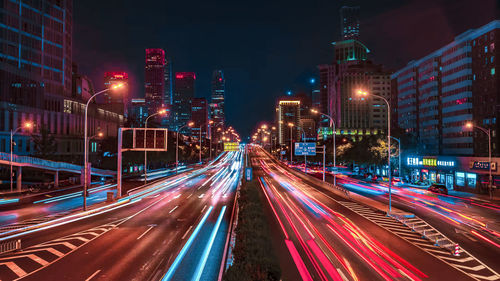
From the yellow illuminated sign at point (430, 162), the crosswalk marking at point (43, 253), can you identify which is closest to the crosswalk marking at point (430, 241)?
the crosswalk marking at point (43, 253)

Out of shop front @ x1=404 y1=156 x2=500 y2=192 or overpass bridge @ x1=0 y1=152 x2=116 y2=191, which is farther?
shop front @ x1=404 y1=156 x2=500 y2=192

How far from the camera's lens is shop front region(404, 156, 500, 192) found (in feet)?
156

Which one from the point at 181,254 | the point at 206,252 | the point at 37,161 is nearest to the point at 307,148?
the point at 206,252

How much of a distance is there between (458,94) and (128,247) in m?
89.7

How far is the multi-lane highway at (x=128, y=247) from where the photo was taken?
50.6 ft

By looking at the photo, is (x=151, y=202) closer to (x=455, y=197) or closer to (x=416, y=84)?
(x=455, y=197)

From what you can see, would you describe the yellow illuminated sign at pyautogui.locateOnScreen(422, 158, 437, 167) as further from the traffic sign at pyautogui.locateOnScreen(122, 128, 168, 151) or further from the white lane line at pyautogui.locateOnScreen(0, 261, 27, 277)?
the white lane line at pyautogui.locateOnScreen(0, 261, 27, 277)

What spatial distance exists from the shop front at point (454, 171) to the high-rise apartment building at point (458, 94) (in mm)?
22096

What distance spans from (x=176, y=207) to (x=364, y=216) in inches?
746

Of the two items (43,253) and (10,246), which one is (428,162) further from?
(10,246)

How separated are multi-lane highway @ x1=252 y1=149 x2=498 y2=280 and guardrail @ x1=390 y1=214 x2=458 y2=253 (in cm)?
37

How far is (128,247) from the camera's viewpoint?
19469 millimetres

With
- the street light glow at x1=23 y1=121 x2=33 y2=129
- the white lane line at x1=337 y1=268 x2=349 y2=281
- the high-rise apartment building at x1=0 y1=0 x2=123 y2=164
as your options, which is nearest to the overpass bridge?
the high-rise apartment building at x1=0 y1=0 x2=123 y2=164

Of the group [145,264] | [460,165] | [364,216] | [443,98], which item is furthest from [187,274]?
[443,98]
